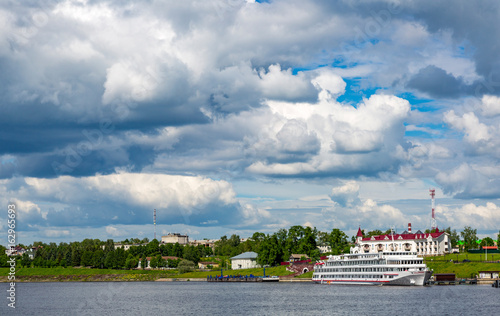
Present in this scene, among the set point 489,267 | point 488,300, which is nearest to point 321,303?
point 488,300

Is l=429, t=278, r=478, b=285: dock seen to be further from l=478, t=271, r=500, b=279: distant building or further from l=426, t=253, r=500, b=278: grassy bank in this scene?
l=426, t=253, r=500, b=278: grassy bank

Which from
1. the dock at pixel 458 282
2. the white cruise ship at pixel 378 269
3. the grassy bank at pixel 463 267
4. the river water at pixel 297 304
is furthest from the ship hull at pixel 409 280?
the grassy bank at pixel 463 267

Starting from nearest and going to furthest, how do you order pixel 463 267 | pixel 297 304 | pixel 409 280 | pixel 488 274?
pixel 297 304
pixel 409 280
pixel 488 274
pixel 463 267

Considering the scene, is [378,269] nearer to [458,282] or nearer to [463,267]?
[458,282]

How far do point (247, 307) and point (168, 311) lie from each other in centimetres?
1468

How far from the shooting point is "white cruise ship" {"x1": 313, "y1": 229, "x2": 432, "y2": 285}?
150m

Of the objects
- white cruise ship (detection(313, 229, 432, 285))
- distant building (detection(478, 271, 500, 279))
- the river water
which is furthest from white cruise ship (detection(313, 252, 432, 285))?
distant building (detection(478, 271, 500, 279))

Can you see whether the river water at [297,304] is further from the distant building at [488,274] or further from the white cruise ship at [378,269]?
the distant building at [488,274]

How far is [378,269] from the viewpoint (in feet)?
514

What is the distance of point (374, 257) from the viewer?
157 meters

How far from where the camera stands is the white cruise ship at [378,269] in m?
150

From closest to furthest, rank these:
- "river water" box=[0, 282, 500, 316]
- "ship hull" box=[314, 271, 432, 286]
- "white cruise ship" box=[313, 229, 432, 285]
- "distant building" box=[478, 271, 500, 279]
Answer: "river water" box=[0, 282, 500, 316]
"ship hull" box=[314, 271, 432, 286]
"white cruise ship" box=[313, 229, 432, 285]
"distant building" box=[478, 271, 500, 279]

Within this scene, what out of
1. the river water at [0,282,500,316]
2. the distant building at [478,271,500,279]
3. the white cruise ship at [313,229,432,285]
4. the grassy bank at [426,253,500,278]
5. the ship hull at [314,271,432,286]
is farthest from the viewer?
the grassy bank at [426,253,500,278]

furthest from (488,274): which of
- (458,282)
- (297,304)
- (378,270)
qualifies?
(297,304)
